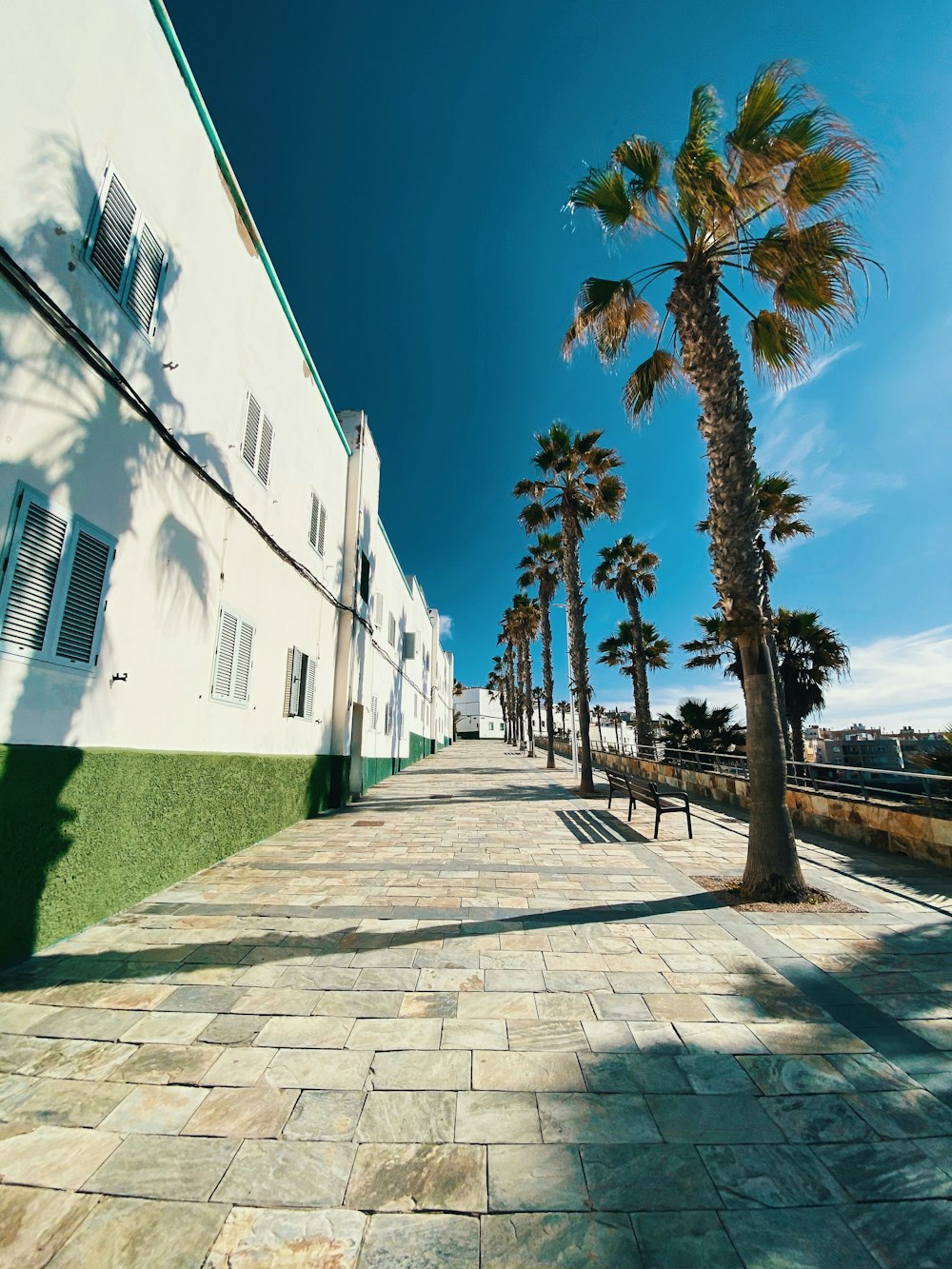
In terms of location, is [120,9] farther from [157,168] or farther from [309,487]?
[309,487]

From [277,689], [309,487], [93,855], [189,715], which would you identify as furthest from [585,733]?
[93,855]

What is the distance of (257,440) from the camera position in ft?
28.3

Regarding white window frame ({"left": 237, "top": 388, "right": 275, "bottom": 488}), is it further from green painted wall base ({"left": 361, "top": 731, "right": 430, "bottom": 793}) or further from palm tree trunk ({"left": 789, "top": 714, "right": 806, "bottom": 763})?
palm tree trunk ({"left": 789, "top": 714, "right": 806, "bottom": 763})

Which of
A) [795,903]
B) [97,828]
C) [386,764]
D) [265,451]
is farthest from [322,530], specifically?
[386,764]

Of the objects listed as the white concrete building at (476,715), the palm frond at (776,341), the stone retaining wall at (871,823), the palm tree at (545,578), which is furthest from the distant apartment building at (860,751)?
the white concrete building at (476,715)

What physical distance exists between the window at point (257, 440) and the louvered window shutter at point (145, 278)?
7.67 feet

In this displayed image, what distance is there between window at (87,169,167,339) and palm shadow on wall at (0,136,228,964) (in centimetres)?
15

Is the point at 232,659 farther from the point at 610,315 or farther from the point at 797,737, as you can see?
the point at 797,737

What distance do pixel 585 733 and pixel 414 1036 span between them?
12.2 meters

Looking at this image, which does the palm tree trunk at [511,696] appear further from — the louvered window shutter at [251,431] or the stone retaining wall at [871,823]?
the louvered window shutter at [251,431]

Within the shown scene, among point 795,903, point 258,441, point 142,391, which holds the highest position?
point 258,441

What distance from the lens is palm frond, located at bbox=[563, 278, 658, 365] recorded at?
8.04 meters

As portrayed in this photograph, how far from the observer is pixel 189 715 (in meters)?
6.48

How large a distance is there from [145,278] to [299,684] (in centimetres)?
680
